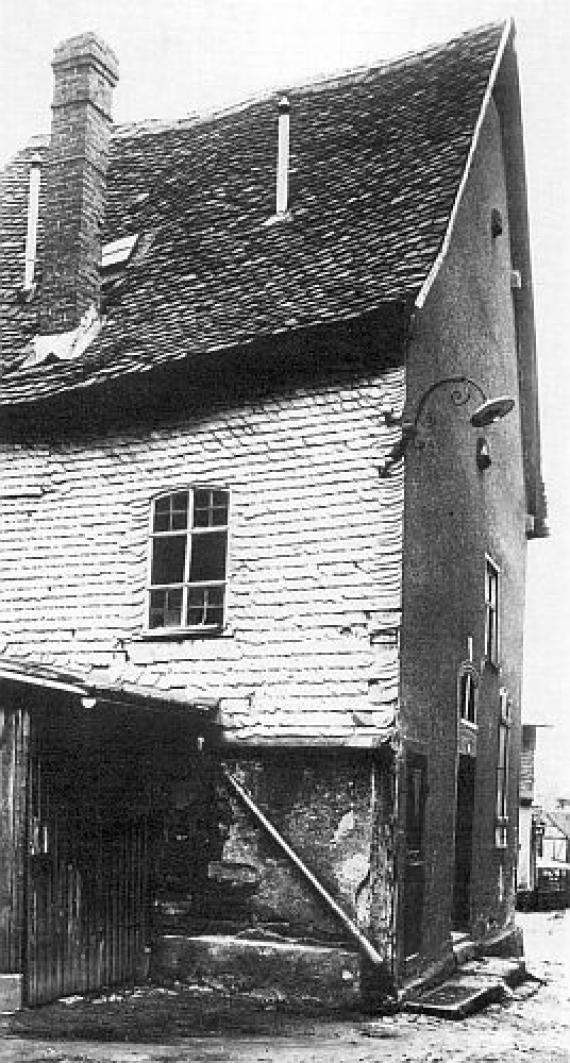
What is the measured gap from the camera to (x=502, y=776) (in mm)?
16484

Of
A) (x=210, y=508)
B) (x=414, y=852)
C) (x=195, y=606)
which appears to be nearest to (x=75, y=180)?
(x=210, y=508)

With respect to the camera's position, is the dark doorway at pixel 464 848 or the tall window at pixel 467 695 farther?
the dark doorway at pixel 464 848

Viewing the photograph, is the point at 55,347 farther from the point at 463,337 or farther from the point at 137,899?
the point at 137,899

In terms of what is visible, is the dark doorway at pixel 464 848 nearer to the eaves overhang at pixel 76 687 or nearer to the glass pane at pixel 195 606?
the glass pane at pixel 195 606

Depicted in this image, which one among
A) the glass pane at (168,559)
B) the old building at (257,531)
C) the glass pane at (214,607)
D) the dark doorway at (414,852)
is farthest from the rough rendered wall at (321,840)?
the glass pane at (168,559)

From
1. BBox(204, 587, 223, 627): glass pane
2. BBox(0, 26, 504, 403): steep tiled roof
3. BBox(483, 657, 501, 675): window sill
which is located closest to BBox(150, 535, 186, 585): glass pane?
BBox(204, 587, 223, 627): glass pane

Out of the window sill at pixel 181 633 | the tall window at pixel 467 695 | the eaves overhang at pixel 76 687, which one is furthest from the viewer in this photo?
the tall window at pixel 467 695

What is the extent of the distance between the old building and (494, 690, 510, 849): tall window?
0.56 metres

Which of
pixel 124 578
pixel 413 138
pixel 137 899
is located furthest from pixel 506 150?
pixel 137 899

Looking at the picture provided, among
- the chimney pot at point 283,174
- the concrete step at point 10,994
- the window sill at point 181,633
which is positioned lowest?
the concrete step at point 10,994

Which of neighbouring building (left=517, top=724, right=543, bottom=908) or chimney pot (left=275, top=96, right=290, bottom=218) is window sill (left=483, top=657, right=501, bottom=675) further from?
neighbouring building (left=517, top=724, right=543, bottom=908)

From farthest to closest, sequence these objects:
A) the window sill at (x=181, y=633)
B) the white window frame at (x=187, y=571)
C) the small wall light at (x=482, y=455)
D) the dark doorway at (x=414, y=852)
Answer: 1. the small wall light at (x=482, y=455)
2. the white window frame at (x=187, y=571)
3. the window sill at (x=181, y=633)
4. the dark doorway at (x=414, y=852)

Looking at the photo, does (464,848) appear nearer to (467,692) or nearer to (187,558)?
(467,692)

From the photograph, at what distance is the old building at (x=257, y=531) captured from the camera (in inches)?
420
